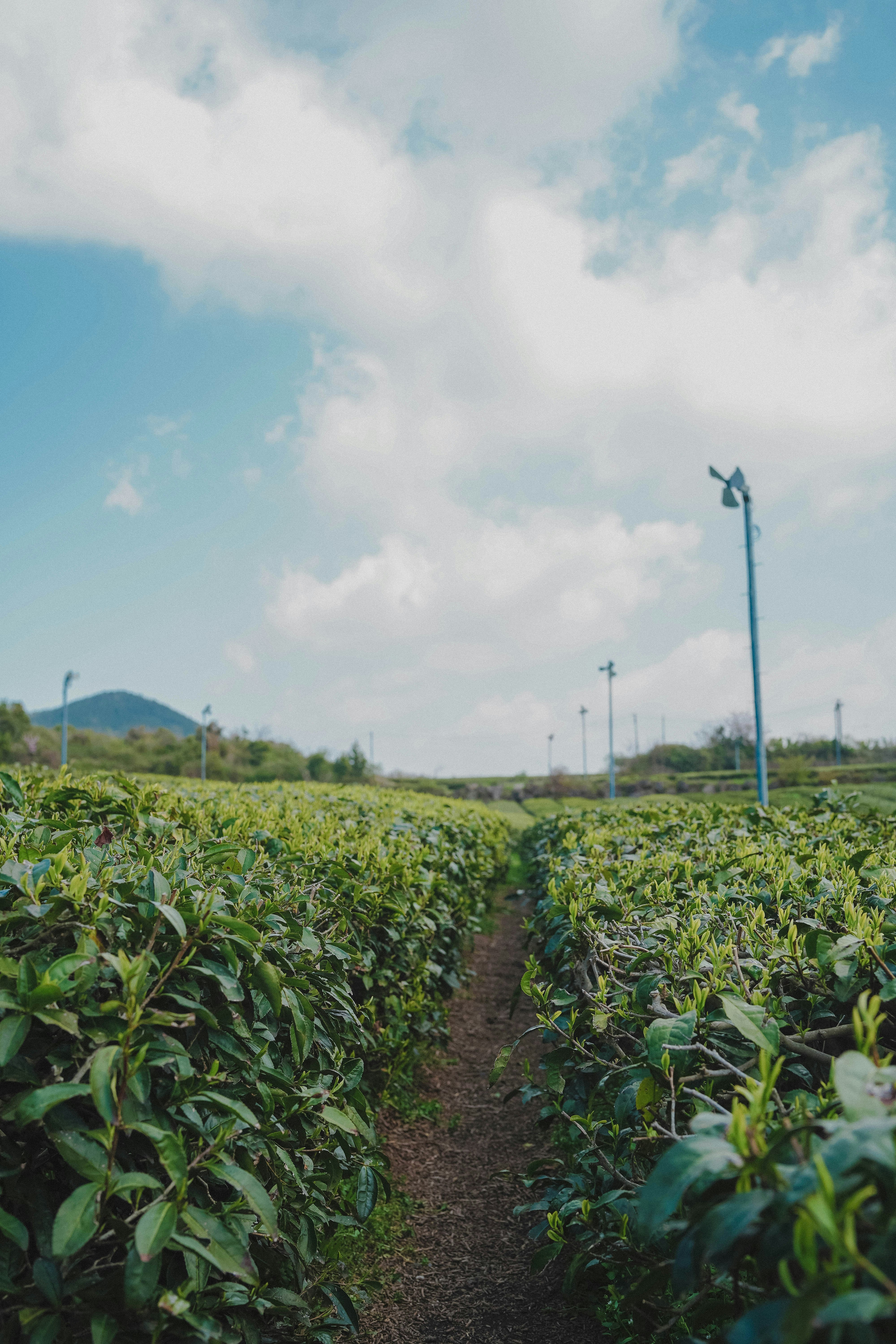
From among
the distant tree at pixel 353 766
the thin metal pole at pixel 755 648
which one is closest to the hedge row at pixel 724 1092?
the thin metal pole at pixel 755 648

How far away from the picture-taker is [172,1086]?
166cm

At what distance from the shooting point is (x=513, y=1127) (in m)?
4.07

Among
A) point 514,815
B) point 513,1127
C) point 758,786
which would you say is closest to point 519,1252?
point 513,1127

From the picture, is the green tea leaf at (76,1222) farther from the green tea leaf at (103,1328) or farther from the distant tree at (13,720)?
the distant tree at (13,720)

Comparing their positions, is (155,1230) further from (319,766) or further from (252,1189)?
(319,766)

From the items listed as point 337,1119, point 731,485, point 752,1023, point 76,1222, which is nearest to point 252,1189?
point 76,1222

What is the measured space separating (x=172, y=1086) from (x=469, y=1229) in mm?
2121

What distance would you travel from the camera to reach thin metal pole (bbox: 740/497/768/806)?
13.4 m

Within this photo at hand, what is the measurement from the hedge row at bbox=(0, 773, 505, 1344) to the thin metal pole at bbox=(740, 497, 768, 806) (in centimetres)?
1213

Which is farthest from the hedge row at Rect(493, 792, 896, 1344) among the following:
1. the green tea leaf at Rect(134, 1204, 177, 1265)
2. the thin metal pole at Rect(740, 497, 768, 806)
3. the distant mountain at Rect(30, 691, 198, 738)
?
the distant mountain at Rect(30, 691, 198, 738)

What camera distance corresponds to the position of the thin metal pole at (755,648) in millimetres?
13414

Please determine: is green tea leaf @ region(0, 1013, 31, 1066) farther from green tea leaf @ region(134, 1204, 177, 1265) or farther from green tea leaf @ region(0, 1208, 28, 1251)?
green tea leaf @ region(134, 1204, 177, 1265)

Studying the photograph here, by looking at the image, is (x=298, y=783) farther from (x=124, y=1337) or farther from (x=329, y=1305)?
(x=124, y=1337)

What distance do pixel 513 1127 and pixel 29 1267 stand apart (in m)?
3.10
